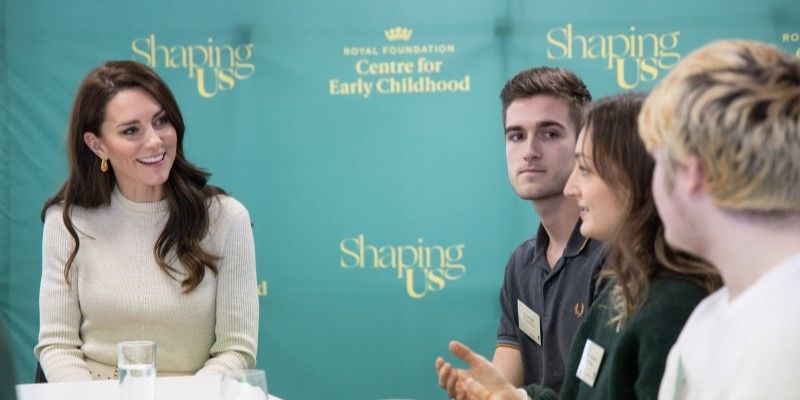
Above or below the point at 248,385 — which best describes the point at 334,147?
above

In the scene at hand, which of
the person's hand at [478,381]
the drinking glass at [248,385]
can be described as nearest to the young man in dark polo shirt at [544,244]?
the person's hand at [478,381]

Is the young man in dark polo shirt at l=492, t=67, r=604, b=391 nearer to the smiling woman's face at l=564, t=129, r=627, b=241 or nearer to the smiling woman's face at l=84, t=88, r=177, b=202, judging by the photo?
the smiling woman's face at l=564, t=129, r=627, b=241

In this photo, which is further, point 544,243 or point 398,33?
point 398,33

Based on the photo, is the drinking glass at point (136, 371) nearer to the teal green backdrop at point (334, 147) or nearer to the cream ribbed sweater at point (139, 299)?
the cream ribbed sweater at point (139, 299)

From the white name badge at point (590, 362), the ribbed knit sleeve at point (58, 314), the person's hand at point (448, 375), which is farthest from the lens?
the ribbed knit sleeve at point (58, 314)

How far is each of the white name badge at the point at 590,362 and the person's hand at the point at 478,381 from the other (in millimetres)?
272

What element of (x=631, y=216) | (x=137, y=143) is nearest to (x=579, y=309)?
(x=631, y=216)

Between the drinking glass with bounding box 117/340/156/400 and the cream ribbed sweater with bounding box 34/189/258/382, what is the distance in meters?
0.73

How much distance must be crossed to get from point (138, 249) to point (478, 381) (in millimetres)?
1165

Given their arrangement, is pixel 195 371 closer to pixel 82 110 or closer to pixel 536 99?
pixel 82 110

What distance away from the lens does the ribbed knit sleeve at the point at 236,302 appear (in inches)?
123

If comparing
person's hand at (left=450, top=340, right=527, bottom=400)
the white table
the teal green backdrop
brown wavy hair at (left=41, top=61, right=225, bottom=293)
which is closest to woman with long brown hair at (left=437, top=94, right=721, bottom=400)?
person's hand at (left=450, top=340, right=527, bottom=400)

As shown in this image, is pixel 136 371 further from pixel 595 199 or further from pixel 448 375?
pixel 595 199

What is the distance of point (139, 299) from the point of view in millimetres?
3109
